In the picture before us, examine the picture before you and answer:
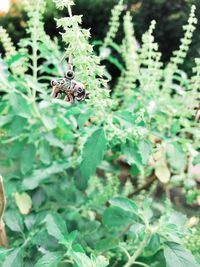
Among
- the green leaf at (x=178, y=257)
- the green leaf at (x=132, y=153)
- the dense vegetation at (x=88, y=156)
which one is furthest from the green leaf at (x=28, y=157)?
the green leaf at (x=178, y=257)

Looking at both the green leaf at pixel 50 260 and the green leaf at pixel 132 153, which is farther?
the green leaf at pixel 132 153

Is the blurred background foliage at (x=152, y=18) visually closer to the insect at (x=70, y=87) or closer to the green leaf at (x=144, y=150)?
the green leaf at (x=144, y=150)

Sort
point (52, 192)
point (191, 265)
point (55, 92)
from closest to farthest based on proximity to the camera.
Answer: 1. point (55, 92)
2. point (191, 265)
3. point (52, 192)

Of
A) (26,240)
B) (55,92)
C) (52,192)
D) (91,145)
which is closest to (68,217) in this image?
(52,192)

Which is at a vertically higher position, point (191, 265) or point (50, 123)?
point (50, 123)

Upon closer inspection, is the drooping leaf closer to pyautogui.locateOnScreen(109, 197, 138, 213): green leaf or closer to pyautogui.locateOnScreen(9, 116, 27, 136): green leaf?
pyautogui.locateOnScreen(9, 116, 27, 136): green leaf

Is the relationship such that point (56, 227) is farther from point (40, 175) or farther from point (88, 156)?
point (40, 175)

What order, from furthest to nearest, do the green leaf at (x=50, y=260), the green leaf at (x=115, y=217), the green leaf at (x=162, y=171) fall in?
1. the green leaf at (x=162, y=171)
2. the green leaf at (x=115, y=217)
3. the green leaf at (x=50, y=260)

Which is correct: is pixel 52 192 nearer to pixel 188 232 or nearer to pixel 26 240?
pixel 26 240
